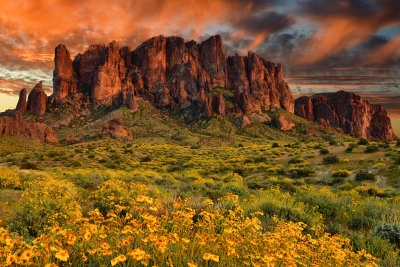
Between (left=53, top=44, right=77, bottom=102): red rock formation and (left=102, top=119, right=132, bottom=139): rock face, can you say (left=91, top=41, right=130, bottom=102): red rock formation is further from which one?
(left=102, top=119, right=132, bottom=139): rock face

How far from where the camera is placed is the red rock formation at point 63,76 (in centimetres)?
17825

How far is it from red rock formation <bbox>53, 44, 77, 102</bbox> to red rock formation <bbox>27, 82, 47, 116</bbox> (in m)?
11.0

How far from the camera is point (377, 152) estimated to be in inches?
984

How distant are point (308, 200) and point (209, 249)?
853 centimetres

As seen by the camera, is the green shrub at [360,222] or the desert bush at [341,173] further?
the desert bush at [341,173]

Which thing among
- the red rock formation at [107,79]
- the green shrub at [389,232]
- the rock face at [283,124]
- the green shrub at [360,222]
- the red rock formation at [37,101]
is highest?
the red rock formation at [107,79]

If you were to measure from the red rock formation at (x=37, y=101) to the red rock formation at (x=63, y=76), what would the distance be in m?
11.0

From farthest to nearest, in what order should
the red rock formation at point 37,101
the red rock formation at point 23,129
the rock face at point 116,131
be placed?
1. the red rock formation at point 37,101
2. the rock face at point 116,131
3. the red rock formation at point 23,129

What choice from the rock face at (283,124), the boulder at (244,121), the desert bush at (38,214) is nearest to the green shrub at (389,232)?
the desert bush at (38,214)

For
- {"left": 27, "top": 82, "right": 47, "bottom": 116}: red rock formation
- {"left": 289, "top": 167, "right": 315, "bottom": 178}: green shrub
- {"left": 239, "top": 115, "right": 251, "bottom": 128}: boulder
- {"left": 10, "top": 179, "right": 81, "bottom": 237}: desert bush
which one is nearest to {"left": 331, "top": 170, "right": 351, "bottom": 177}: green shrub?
{"left": 289, "top": 167, "right": 315, "bottom": 178}: green shrub

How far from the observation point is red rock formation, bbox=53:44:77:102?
178250 millimetres

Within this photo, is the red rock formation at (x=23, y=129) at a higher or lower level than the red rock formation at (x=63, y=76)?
lower

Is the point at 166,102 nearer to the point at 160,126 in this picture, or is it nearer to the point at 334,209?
the point at 160,126

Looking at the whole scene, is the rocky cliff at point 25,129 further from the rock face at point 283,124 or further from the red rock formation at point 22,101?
the rock face at point 283,124
